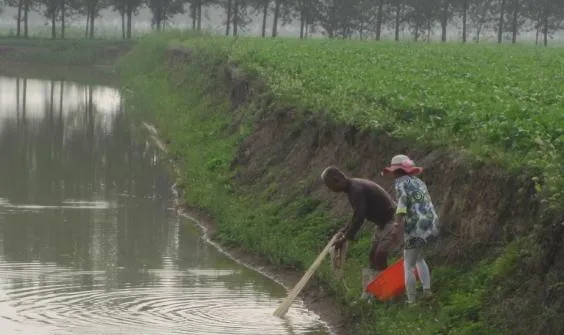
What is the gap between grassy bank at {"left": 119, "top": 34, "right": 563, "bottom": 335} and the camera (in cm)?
1205

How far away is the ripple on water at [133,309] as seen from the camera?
13195 millimetres

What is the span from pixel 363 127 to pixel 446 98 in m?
1.90

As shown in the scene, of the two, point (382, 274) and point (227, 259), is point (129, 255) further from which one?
point (382, 274)

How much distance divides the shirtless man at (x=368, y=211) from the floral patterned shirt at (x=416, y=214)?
2.01 ft

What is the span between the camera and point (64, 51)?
77750mm

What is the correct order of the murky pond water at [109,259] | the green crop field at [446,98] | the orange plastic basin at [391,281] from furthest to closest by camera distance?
the green crop field at [446,98] → the murky pond water at [109,259] → the orange plastic basin at [391,281]

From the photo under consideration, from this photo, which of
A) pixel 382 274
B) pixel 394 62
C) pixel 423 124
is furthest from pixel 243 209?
pixel 394 62

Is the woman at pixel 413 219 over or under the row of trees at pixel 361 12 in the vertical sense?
under

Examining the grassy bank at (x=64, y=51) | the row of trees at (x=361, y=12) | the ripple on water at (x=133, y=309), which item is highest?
the row of trees at (x=361, y=12)

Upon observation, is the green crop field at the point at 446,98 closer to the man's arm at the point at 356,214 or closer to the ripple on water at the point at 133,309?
the man's arm at the point at 356,214

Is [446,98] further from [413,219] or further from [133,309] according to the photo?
[413,219]

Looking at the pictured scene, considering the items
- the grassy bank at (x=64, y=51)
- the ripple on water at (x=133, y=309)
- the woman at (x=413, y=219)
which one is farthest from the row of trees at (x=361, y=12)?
the woman at (x=413, y=219)

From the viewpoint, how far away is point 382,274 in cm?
1290

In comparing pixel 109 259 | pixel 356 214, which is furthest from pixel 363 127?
pixel 356 214
